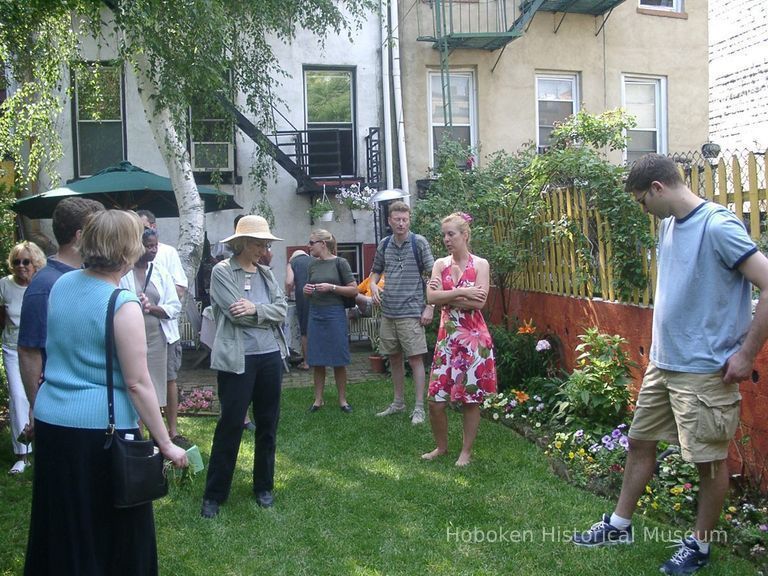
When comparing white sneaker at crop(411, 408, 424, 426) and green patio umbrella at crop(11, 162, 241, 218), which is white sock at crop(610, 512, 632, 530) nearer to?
white sneaker at crop(411, 408, 424, 426)

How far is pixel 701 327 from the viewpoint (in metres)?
3.58

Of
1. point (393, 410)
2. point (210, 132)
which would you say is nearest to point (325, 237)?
point (393, 410)

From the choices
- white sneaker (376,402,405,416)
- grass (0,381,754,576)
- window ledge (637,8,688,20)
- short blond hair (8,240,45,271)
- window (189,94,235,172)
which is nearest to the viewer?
grass (0,381,754,576)

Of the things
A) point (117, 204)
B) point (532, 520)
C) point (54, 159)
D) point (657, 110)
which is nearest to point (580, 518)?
point (532, 520)

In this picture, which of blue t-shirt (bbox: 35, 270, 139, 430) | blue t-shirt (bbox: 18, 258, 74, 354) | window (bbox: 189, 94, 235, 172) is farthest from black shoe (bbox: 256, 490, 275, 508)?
window (bbox: 189, 94, 235, 172)

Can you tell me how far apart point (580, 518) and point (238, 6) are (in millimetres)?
6984

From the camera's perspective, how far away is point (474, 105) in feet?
46.3

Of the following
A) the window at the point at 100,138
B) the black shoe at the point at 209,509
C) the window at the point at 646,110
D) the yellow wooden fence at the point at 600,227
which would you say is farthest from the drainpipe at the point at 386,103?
the black shoe at the point at 209,509

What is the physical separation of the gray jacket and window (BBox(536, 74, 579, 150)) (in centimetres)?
1042

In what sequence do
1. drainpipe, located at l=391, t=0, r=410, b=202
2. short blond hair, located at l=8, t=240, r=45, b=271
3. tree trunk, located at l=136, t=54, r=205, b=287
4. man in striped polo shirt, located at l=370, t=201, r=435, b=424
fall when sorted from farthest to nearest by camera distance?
drainpipe, located at l=391, t=0, r=410, b=202
tree trunk, located at l=136, t=54, r=205, b=287
man in striped polo shirt, located at l=370, t=201, r=435, b=424
short blond hair, located at l=8, t=240, r=45, b=271

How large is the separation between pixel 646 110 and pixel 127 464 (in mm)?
14212

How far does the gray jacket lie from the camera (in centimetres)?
473

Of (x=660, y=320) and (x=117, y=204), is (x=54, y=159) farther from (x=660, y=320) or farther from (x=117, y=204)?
(x=660, y=320)

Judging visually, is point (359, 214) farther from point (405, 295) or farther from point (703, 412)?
point (703, 412)
